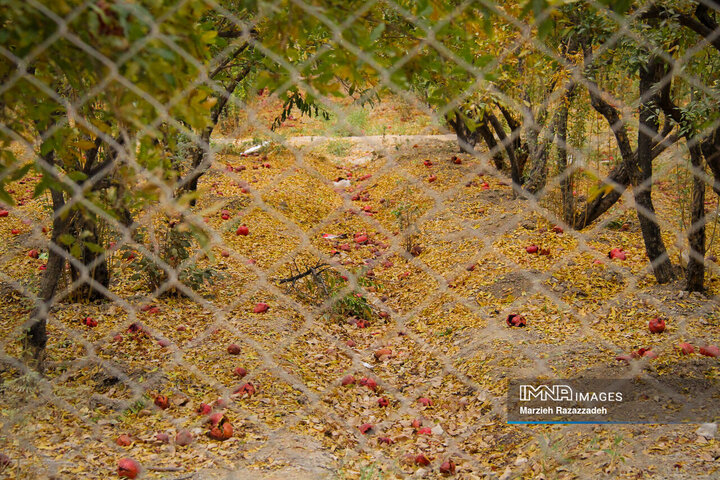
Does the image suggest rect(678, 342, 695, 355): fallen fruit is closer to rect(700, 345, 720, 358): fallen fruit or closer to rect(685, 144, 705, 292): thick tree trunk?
rect(700, 345, 720, 358): fallen fruit

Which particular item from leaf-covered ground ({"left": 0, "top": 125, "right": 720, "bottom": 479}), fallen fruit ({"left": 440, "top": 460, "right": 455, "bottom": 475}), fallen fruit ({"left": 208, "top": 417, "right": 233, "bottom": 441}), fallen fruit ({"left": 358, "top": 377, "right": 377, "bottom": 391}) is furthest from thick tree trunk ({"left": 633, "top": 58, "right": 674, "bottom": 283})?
fallen fruit ({"left": 208, "top": 417, "right": 233, "bottom": 441})

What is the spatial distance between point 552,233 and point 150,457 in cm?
341

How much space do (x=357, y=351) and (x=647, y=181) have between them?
176 centimetres

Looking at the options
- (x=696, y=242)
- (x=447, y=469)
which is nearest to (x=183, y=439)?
(x=447, y=469)

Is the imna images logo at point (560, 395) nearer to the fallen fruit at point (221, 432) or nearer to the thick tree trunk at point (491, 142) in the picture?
the fallen fruit at point (221, 432)

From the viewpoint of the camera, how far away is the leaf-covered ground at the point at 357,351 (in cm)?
193

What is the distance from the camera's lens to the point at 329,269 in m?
3.67

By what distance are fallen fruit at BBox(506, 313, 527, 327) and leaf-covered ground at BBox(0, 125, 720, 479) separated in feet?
0.18

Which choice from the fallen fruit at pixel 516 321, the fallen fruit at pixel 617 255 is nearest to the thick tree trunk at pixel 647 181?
the fallen fruit at pixel 617 255

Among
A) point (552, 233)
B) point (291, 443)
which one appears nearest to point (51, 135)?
point (291, 443)

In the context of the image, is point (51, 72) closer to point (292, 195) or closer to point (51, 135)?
point (51, 135)

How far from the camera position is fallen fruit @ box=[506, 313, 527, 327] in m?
3.13

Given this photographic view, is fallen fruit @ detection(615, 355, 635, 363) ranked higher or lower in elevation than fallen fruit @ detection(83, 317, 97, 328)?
lower

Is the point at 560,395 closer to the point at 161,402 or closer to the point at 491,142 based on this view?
the point at 161,402
